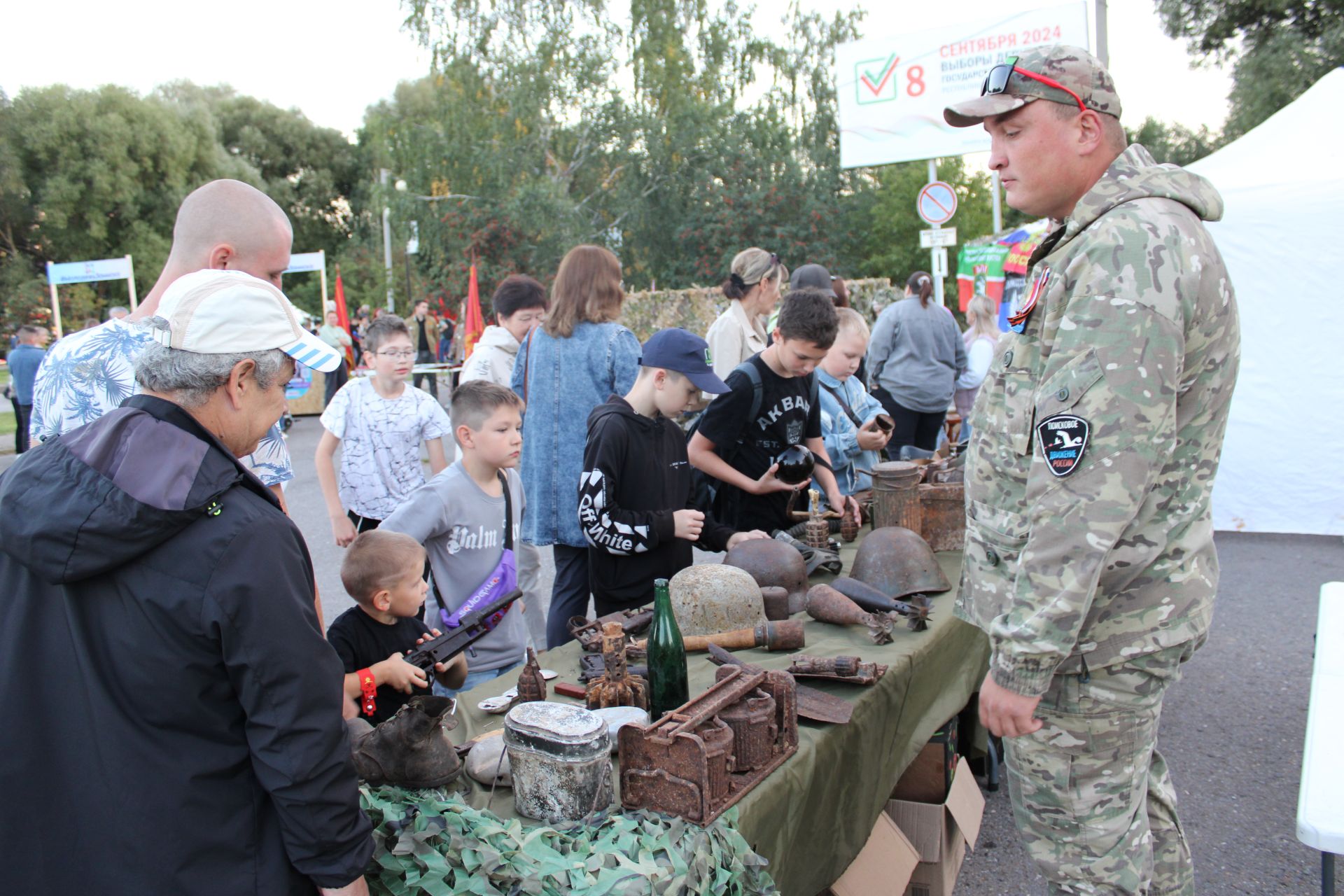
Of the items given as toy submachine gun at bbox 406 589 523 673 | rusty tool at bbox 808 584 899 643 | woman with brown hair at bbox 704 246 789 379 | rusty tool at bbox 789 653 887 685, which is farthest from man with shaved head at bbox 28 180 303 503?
woman with brown hair at bbox 704 246 789 379

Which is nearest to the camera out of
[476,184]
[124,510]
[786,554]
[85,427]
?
[124,510]

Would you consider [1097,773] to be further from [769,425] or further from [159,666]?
[769,425]

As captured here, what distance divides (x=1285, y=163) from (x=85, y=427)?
8636 mm

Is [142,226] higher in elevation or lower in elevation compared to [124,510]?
higher

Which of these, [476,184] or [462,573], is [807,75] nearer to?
[476,184]

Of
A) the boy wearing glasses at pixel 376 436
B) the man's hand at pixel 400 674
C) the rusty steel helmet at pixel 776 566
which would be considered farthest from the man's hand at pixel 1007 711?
the boy wearing glasses at pixel 376 436

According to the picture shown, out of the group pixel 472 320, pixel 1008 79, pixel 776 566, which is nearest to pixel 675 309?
pixel 472 320

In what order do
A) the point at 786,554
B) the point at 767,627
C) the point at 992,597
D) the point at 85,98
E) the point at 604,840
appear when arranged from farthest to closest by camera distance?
1. the point at 85,98
2. the point at 786,554
3. the point at 767,627
4. the point at 992,597
5. the point at 604,840

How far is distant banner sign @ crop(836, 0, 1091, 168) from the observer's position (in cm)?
1653

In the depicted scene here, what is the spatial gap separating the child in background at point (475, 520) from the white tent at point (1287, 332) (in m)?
6.55

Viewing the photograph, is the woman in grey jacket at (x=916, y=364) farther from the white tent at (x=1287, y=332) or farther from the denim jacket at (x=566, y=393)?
the denim jacket at (x=566, y=393)

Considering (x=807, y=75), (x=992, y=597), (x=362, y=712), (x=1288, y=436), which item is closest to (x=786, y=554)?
(x=992, y=597)

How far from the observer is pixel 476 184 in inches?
845

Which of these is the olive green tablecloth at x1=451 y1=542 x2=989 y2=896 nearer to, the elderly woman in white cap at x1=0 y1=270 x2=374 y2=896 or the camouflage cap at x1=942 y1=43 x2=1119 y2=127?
the elderly woman in white cap at x1=0 y1=270 x2=374 y2=896
